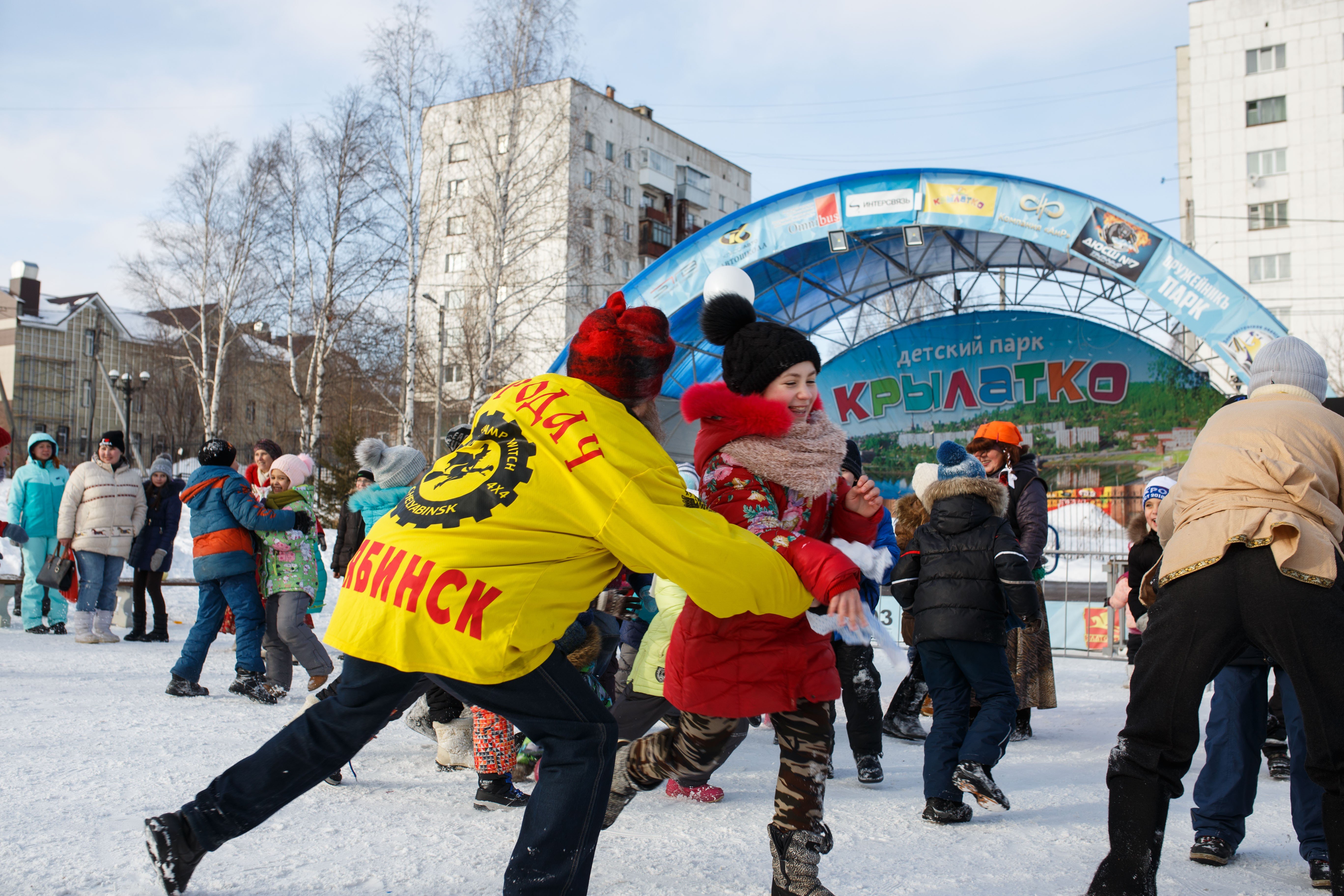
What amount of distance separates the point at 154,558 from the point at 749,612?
7.51 meters

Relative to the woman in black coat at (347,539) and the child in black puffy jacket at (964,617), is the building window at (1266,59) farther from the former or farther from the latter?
the child in black puffy jacket at (964,617)

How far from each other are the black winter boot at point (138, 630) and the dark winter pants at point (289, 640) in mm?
3729

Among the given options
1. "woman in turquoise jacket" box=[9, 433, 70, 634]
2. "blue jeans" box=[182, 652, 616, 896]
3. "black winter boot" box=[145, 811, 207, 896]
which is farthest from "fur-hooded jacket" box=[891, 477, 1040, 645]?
"woman in turquoise jacket" box=[9, 433, 70, 634]

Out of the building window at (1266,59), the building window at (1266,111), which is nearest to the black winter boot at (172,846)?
the building window at (1266,111)

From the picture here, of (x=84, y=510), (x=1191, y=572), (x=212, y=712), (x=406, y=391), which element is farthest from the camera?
(x=406, y=391)

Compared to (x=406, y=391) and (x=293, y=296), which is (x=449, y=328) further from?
(x=406, y=391)

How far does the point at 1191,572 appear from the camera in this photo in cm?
254

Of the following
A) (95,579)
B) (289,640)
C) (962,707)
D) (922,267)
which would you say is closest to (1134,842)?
(962,707)

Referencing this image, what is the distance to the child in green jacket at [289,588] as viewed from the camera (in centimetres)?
537

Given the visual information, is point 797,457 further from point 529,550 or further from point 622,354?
point 529,550

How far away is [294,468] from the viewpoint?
5727 millimetres

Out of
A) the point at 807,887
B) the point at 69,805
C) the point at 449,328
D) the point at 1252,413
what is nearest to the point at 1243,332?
the point at 1252,413

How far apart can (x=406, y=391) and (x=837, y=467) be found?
17957mm

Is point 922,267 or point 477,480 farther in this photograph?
point 922,267
